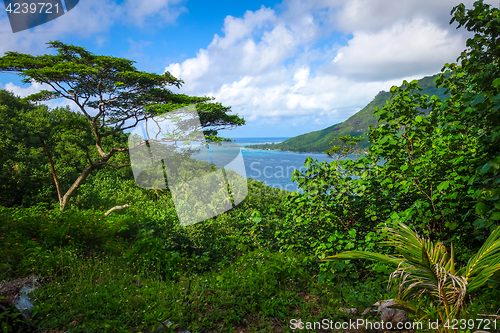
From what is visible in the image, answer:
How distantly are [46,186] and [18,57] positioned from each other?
4.59 metres

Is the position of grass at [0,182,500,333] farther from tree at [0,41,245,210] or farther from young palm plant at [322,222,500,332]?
tree at [0,41,245,210]

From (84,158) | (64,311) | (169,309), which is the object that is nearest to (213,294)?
(169,309)

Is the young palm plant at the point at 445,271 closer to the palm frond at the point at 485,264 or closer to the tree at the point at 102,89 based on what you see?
the palm frond at the point at 485,264

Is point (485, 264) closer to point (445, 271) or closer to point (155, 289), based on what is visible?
point (445, 271)

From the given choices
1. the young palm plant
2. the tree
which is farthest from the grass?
the tree

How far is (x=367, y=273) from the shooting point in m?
3.87

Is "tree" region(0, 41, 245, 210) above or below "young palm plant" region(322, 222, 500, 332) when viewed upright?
above

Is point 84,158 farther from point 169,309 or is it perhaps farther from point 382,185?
point 382,185

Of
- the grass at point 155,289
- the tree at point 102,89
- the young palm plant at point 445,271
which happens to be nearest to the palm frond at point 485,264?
the young palm plant at point 445,271

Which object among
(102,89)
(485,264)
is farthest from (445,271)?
(102,89)

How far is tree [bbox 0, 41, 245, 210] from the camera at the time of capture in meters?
8.46

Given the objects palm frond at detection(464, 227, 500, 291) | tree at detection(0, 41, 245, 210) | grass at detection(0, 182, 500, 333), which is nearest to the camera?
palm frond at detection(464, 227, 500, 291)

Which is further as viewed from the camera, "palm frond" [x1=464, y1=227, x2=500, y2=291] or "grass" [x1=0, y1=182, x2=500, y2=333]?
"grass" [x1=0, y1=182, x2=500, y2=333]

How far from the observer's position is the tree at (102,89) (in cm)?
846
